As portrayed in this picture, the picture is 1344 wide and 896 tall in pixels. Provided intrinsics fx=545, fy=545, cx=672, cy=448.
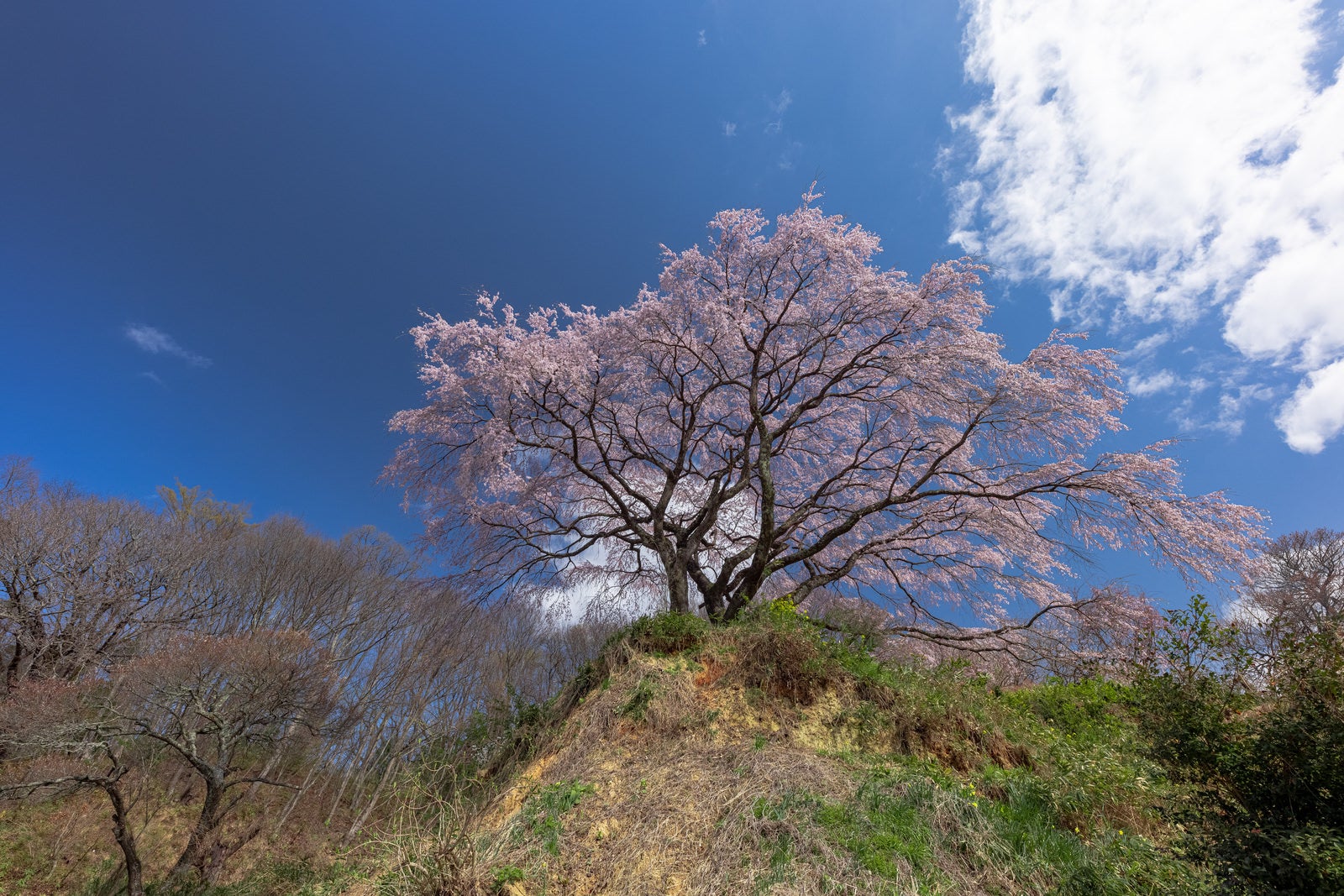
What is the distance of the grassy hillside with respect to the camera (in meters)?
3.31

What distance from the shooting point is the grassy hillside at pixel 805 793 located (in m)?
3.31

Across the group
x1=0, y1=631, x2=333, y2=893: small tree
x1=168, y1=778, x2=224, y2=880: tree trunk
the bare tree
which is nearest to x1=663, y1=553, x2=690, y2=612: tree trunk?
x1=0, y1=631, x2=333, y2=893: small tree

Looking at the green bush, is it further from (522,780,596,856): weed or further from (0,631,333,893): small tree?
(0,631,333,893): small tree

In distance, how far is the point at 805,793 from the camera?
4.36 metres

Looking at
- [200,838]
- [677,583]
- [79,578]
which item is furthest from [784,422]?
[79,578]

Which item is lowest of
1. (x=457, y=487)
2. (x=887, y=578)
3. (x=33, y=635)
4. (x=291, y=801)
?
(x=291, y=801)

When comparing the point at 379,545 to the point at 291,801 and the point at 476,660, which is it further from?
the point at 291,801

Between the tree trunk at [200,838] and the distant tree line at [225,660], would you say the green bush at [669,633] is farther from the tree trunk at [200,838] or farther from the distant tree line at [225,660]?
the tree trunk at [200,838]

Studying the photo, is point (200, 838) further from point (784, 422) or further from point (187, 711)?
point (784, 422)

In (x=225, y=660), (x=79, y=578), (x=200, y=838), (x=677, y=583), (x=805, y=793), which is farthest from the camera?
(x=79, y=578)

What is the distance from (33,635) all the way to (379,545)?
893cm

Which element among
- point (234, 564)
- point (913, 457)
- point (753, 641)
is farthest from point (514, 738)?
point (234, 564)

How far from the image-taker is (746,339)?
1067cm

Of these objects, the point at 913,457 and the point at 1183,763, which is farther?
the point at 913,457
